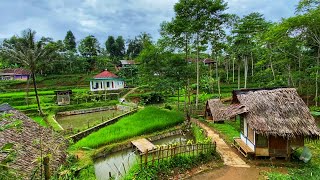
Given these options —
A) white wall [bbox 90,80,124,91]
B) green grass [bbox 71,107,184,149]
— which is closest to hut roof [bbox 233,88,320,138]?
green grass [bbox 71,107,184,149]

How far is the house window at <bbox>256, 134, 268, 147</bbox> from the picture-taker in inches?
487

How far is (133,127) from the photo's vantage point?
19.2 meters

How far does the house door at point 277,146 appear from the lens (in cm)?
1223

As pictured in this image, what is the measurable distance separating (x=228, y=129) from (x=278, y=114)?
7.05 m


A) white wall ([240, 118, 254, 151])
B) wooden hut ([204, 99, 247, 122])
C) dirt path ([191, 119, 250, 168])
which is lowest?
dirt path ([191, 119, 250, 168])


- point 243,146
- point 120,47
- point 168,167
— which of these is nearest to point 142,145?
point 168,167

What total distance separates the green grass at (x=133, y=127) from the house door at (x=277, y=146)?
9364 millimetres

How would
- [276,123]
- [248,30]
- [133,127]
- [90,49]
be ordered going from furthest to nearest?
[90,49]
[248,30]
[133,127]
[276,123]

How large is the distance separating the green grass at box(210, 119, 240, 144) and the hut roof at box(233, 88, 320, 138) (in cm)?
408

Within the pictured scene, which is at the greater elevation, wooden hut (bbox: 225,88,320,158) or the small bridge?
wooden hut (bbox: 225,88,320,158)

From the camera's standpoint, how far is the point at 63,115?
2794 centimetres

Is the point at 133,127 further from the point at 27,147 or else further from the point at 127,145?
the point at 27,147

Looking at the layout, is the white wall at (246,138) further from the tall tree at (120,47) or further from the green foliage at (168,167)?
the tall tree at (120,47)

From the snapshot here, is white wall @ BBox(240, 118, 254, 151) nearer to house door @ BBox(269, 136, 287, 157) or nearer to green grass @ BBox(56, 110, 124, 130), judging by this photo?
house door @ BBox(269, 136, 287, 157)
